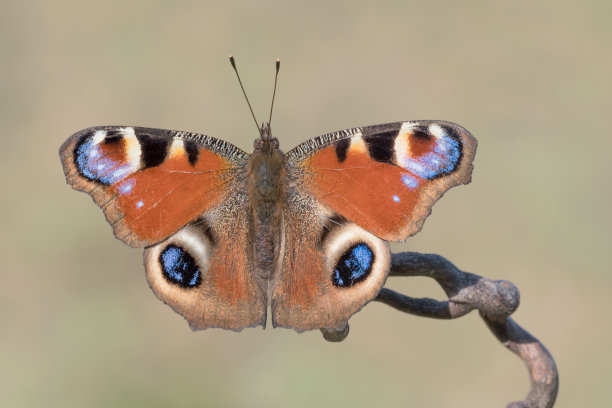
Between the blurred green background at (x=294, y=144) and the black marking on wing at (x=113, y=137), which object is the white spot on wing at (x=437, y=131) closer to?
the black marking on wing at (x=113, y=137)

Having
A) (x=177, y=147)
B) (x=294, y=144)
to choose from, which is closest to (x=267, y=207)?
(x=177, y=147)

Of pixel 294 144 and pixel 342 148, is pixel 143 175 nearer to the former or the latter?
pixel 342 148

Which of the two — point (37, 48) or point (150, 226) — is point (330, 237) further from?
point (37, 48)

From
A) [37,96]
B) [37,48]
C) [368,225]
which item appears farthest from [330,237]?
[37,48]

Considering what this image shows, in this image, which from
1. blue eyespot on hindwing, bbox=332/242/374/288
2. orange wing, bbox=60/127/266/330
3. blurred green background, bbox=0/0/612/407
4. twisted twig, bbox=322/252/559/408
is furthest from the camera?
blurred green background, bbox=0/0/612/407

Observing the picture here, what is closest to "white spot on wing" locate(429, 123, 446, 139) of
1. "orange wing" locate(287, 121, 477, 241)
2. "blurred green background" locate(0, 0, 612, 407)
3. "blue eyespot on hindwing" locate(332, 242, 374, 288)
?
"orange wing" locate(287, 121, 477, 241)

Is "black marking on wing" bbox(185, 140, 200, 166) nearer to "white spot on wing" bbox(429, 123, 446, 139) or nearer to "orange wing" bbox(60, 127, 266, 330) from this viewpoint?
"orange wing" bbox(60, 127, 266, 330)

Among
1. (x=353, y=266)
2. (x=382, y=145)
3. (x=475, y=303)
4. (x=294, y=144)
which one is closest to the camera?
(x=475, y=303)
